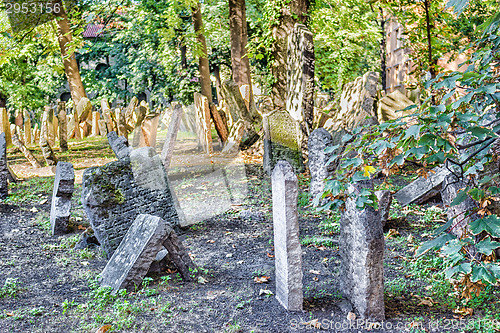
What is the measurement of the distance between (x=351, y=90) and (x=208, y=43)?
1651 centimetres

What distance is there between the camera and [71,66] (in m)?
16.7

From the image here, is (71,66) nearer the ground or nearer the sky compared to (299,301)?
nearer the sky

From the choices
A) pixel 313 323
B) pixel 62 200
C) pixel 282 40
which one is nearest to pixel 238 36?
pixel 282 40

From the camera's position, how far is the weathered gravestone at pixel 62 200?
6.57 meters

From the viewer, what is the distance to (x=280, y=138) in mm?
9148

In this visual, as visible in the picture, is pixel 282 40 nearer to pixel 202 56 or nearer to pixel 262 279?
pixel 202 56

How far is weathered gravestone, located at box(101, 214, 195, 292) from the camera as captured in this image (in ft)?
14.2

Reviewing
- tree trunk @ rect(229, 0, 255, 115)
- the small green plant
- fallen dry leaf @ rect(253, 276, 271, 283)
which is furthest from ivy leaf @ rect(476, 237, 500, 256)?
tree trunk @ rect(229, 0, 255, 115)

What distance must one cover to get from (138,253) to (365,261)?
2.17 m

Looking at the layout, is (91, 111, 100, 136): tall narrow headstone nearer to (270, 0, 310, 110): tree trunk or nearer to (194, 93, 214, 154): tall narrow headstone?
(194, 93, 214, 154): tall narrow headstone

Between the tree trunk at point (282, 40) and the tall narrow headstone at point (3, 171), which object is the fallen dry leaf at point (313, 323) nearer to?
the tall narrow headstone at point (3, 171)

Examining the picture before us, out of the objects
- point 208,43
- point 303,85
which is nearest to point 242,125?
point 303,85

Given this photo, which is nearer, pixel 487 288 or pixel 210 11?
pixel 487 288

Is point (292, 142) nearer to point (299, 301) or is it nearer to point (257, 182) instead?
point (257, 182)
